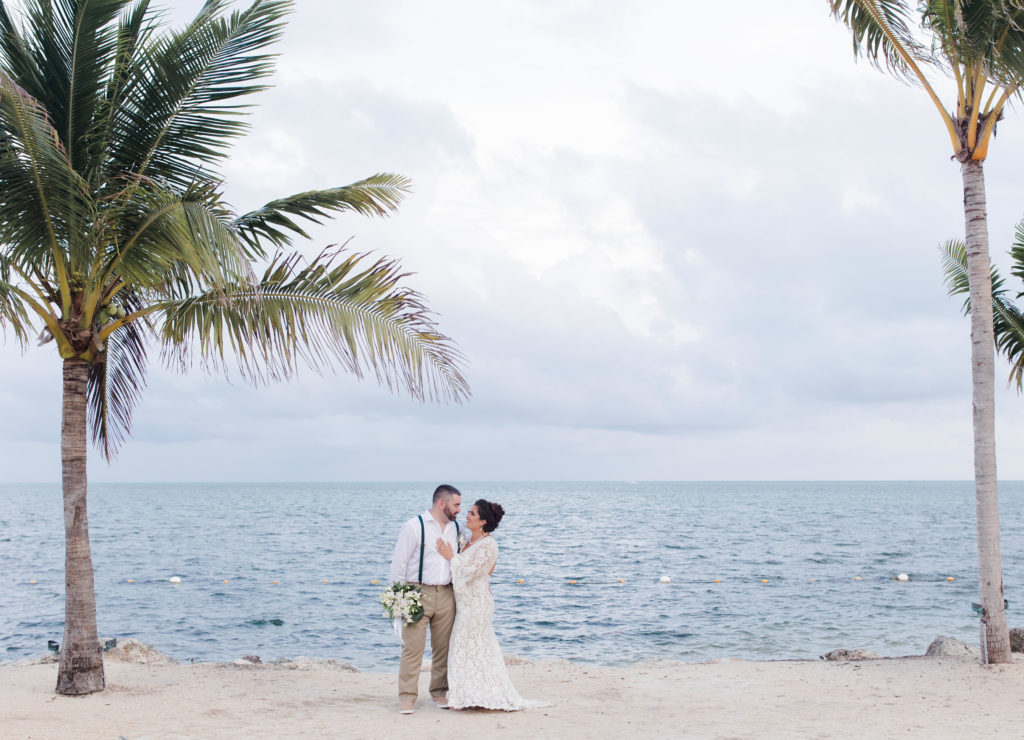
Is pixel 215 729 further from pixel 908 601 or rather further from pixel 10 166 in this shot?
pixel 908 601

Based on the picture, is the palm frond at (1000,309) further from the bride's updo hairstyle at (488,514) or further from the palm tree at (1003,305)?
the bride's updo hairstyle at (488,514)

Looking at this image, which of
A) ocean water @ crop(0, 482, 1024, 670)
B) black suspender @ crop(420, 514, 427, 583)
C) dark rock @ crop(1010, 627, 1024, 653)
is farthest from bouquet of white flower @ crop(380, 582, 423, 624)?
dark rock @ crop(1010, 627, 1024, 653)

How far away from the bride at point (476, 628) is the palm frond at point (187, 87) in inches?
190

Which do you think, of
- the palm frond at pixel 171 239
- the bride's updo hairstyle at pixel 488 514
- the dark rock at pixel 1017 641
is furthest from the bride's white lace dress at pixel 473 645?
the dark rock at pixel 1017 641

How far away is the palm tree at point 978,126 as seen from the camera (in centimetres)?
968

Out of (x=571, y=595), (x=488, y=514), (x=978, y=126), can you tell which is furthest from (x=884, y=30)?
(x=571, y=595)

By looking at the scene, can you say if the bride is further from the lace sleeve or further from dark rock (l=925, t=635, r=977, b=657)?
dark rock (l=925, t=635, r=977, b=657)

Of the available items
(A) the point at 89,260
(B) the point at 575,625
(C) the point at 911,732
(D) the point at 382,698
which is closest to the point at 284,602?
(B) the point at 575,625

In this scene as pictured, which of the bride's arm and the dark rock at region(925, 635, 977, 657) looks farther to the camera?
the dark rock at region(925, 635, 977, 657)

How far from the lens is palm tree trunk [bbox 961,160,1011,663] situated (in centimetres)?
1000

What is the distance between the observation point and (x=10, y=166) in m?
7.62

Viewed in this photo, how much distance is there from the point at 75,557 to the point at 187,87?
496 cm

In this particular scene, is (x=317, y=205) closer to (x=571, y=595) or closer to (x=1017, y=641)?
(x=1017, y=641)

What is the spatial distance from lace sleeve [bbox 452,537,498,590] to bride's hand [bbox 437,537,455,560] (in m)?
0.05
